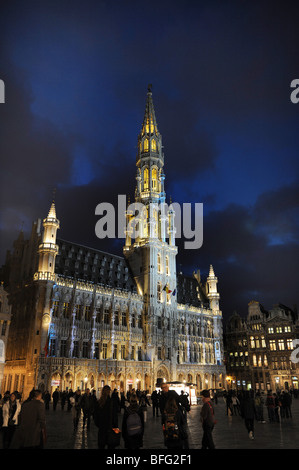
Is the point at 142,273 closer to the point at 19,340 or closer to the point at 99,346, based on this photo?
the point at 99,346

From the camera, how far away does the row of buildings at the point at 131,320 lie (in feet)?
163

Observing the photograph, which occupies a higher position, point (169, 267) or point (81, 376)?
point (169, 267)

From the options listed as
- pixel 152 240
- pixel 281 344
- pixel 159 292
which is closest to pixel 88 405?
pixel 159 292

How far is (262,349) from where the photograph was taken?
80.5 meters

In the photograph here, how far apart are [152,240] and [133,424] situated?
59.9 m

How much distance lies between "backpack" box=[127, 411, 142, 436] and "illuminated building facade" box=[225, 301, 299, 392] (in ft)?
241

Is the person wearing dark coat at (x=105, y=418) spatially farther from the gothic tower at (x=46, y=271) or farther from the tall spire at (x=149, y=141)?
the tall spire at (x=149, y=141)

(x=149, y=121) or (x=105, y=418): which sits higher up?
(x=149, y=121)

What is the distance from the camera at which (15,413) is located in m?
12.8

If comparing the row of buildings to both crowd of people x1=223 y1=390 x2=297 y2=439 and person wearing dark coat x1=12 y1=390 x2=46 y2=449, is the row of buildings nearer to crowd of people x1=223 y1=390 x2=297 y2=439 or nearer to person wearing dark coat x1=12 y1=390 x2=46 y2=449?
crowd of people x1=223 y1=390 x2=297 y2=439

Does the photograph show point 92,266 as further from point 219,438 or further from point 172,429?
point 172,429

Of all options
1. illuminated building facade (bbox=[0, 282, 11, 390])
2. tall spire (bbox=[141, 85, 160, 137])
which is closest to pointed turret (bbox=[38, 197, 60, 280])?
illuminated building facade (bbox=[0, 282, 11, 390])

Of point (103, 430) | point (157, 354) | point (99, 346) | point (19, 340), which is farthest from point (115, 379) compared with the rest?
point (103, 430)

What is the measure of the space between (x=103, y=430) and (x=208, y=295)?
76.5m
